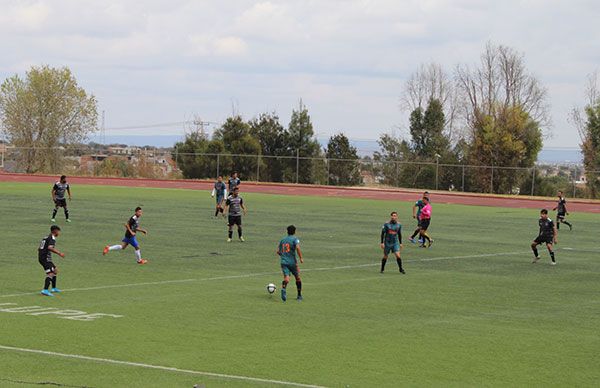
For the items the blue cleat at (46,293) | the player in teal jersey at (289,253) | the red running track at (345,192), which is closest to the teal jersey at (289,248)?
the player in teal jersey at (289,253)

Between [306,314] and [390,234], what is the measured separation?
25.0 ft

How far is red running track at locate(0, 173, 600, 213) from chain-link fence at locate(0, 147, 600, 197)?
517 centimetres

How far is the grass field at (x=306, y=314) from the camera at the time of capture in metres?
15.8

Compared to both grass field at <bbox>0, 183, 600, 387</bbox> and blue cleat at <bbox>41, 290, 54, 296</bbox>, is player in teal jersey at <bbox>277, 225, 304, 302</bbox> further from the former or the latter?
blue cleat at <bbox>41, 290, 54, 296</bbox>

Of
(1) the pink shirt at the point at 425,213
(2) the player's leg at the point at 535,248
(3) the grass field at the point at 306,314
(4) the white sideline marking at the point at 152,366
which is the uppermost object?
Answer: (1) the pink shirt at the point at 425,213

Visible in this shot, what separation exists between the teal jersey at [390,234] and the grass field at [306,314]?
0.96m

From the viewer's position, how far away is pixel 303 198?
68.5 m

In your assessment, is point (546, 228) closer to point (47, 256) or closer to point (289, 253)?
point (289, 253)

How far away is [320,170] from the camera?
292 ft

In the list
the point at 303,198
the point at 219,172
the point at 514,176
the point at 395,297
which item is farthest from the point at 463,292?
the point at 219,172

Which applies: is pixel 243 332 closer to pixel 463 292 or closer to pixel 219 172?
pixel 463 292

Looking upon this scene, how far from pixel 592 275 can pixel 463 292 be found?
6.21 m

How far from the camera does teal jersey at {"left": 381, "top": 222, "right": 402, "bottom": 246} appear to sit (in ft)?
93.0

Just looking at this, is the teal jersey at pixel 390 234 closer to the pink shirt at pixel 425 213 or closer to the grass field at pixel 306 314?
the grass field at pixel 306 314
